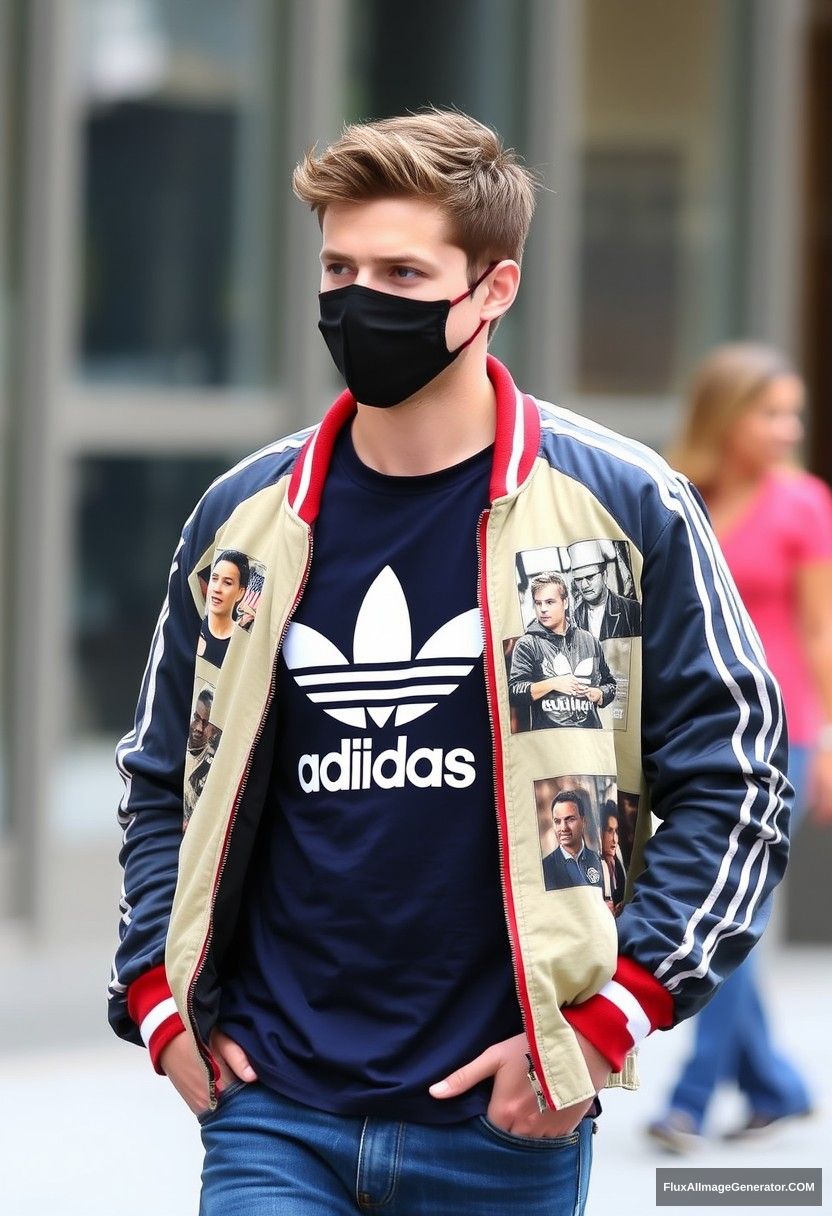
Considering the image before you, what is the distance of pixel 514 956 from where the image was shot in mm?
2562

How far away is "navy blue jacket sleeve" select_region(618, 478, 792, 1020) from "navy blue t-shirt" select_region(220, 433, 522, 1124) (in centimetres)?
22

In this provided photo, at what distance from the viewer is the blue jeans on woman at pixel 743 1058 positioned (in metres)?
5.66

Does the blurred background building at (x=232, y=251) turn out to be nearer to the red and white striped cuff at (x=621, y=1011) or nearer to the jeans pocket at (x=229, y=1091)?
the jeans pocket at (x=229, y=1091)

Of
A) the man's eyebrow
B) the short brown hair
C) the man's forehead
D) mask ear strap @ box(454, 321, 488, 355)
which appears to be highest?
the man's forehead

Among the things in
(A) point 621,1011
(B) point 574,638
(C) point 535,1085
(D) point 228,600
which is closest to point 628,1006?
(A) point 621,1011

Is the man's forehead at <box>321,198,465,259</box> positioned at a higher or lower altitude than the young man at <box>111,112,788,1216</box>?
higher

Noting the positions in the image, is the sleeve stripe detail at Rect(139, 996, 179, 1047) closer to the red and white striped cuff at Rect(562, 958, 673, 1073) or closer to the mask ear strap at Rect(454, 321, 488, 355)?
the red and white striped cuff at Rect(562, 958, 673, 1073)

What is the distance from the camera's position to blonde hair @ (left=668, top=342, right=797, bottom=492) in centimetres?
599

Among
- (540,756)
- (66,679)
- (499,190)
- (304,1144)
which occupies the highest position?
(499,190)

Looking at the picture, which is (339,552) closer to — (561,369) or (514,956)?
(514,956)

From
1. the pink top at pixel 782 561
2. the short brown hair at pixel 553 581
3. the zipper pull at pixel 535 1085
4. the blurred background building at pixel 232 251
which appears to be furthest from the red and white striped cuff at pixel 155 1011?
the blurred background building at pixel 232 251

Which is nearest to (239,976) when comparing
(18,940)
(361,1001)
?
(361,1001)

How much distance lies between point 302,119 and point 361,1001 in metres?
5.90

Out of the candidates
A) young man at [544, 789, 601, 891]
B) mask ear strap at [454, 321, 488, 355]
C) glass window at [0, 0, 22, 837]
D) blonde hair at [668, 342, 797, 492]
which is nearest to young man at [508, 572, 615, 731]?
young man at [544, 789, 601, 891]
